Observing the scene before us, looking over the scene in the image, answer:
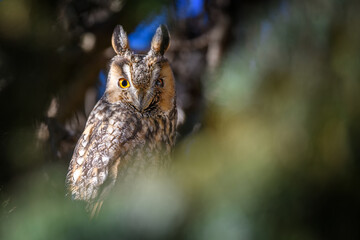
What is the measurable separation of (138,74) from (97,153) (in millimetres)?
264

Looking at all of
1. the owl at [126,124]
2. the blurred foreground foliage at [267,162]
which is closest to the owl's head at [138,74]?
the owl at [126,124]

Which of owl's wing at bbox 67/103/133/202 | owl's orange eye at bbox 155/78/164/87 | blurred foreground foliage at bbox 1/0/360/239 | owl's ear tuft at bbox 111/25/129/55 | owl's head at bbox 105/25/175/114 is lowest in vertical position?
blurred foreground foliage at bbox 1/0/360/239

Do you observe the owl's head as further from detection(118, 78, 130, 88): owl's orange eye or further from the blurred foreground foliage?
the blurred foreground foliage

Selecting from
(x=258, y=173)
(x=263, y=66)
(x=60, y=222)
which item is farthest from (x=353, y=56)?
(x=60, y=222)

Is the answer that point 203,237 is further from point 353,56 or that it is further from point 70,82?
point 70,82

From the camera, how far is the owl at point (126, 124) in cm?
91

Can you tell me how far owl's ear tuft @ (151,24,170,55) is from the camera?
3.01 ft

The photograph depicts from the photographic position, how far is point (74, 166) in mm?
896

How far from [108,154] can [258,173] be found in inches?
19.7

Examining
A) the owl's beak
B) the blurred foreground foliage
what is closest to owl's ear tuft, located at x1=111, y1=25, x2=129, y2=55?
the owl's beak

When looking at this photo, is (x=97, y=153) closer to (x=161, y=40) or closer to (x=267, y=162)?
(x=161, y=40)

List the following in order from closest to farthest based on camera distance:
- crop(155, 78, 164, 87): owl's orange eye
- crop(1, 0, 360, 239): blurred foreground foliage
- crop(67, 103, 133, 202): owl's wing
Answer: crop(1, 0, 360, 239): blurred foreground foliage
crop(67, 103, 133, 202): owl's wing
crop(155, 78, 164, 87): owl's orange eye

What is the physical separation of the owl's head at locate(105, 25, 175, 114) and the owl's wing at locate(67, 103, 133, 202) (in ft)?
0.21

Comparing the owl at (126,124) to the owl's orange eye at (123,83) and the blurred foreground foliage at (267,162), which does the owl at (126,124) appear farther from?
the blurred foreground foliage at (267,162)
